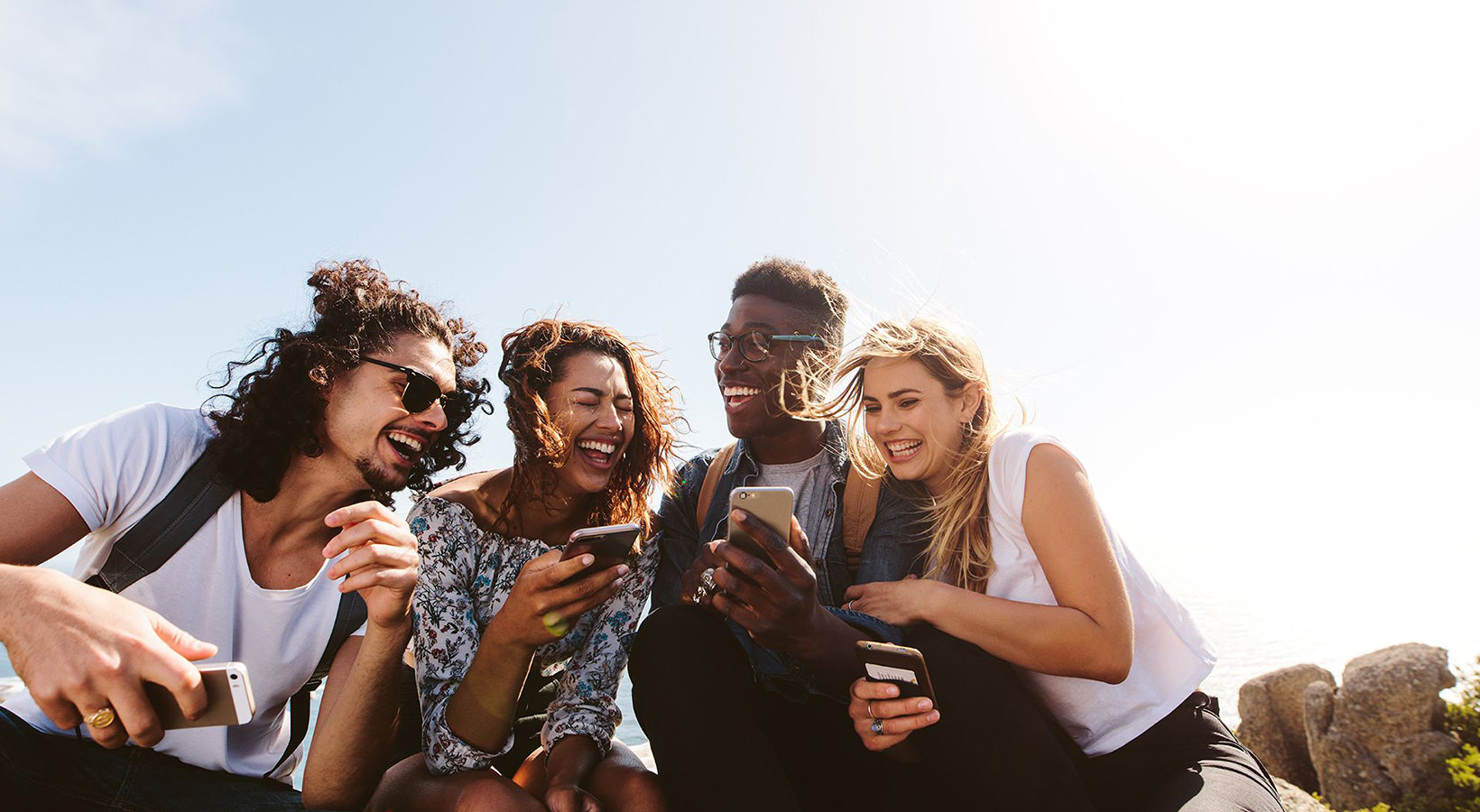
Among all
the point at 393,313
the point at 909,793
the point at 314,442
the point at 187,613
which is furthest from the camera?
the point at 393,313

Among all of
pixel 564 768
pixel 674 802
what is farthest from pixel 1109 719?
pixel 564 768

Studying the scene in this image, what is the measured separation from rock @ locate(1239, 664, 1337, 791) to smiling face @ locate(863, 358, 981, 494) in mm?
12692

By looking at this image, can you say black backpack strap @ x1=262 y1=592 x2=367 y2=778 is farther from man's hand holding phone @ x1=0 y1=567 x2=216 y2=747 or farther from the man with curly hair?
man's hand holding phone @ x1=0 y1=567 x2=216 y2=747

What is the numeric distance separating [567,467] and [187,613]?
178cm

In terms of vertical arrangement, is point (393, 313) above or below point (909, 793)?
above

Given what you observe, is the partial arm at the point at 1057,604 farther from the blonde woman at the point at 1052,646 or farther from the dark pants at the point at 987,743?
the dark pants at the point at 987,743

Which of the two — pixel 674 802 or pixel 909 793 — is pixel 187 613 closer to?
pixel 674 802

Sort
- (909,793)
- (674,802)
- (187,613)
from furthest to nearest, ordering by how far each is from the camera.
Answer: (187,613) < (909,793) < (674,802)

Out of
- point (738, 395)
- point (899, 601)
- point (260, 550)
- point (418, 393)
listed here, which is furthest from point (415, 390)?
point (899, 601)

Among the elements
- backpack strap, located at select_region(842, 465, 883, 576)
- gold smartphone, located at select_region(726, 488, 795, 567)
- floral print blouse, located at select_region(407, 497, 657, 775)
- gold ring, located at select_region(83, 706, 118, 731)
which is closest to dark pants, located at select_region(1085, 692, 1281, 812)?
backpack strap, located at select_region(842, 465, 883, 576)

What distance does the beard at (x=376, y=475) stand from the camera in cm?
389

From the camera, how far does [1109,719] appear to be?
316 centimetres

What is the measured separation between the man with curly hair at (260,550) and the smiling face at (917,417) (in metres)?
2.29

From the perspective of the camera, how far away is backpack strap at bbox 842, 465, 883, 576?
168 inches
